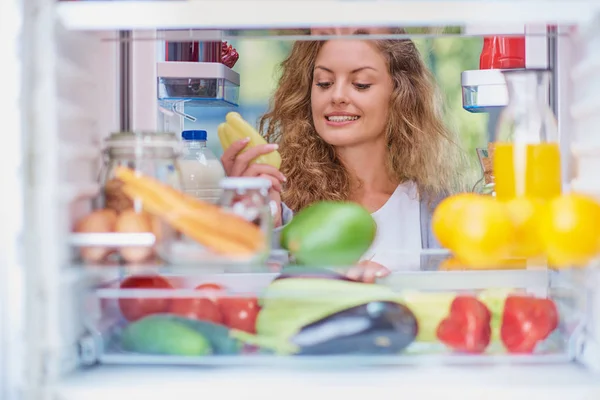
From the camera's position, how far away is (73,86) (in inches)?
43.8

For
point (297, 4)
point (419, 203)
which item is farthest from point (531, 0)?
point (419, 203)

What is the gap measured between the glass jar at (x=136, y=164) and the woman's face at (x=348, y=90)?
1448 millimetres

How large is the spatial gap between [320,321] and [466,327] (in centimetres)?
23

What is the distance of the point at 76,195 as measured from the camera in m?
1.08

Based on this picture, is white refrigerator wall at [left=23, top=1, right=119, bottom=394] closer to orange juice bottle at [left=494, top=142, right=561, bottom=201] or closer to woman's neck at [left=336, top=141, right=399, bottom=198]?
orange juice bottle at [left=494, top=142, right=561, bottom=201]

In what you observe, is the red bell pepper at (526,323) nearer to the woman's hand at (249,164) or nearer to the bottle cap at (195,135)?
the woman's hand at (249,164)

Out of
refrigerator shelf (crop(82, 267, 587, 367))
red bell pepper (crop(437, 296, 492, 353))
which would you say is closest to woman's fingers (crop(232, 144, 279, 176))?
refrigerator shelf (crop(82, 267, 587, 367))

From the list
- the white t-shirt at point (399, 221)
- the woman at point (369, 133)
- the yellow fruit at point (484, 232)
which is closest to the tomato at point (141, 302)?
the yellow fruit at point (484, 232)

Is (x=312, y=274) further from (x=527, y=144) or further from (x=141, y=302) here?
→ (x=527, y=144)

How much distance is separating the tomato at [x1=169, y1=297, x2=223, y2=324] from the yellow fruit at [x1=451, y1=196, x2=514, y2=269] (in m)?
0.41

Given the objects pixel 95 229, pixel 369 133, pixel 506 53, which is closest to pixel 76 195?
pixel 95 229

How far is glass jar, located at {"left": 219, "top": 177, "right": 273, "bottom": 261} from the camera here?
3.44 ft

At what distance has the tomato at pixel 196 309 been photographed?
1.15m

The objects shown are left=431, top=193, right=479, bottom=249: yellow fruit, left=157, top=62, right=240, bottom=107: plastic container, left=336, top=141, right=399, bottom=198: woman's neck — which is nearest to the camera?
left=431, top=193, right=479, bottom=249: yellow fruit
